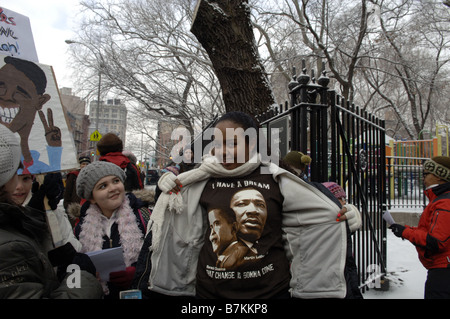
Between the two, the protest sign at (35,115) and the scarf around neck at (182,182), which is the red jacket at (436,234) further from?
the protest sign at (35,115)

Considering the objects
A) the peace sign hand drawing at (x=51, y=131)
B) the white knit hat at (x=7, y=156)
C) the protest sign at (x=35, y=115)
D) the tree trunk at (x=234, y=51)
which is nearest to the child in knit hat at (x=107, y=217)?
the protest sign at (x=35, y=115)

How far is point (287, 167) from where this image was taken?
7.00ft

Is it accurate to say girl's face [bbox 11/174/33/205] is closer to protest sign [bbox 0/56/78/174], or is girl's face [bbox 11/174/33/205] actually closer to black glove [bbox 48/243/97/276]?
protest sign [bbox 0/56/78/174]

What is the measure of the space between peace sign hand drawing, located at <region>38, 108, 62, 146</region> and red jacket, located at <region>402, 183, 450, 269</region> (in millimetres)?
3131

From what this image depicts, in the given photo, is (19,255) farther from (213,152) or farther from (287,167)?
(287,167)

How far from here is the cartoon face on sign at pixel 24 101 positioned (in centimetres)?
220

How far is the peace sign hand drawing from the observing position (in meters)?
2.35

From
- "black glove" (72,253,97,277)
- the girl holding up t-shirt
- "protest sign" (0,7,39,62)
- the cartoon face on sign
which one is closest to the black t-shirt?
the girl holding up t-shirt

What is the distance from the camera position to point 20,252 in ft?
3.73

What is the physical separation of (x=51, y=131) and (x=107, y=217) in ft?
2.72

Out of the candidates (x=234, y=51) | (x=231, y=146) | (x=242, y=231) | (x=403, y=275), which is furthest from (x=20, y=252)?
(x=403, y=275)

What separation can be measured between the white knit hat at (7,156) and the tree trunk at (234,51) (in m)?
3.75

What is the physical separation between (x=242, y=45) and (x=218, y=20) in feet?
1.69

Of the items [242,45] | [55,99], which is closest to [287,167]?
[55,99]
